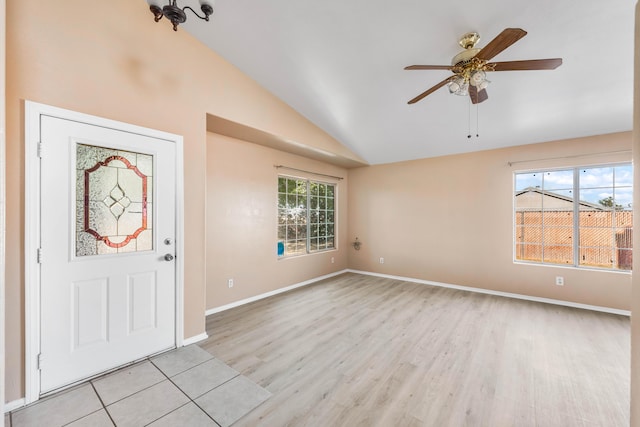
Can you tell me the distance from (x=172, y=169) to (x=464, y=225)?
180 inches

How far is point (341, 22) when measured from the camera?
232cm

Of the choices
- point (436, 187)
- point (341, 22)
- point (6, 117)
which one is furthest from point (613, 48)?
point (6, 117)

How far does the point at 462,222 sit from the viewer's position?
4.58 metres

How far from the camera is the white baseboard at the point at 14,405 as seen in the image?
1.72 meters

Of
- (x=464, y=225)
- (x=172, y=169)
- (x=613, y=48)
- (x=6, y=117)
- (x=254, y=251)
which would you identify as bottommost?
(x=254, y=251)

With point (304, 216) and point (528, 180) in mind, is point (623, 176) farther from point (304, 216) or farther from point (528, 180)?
point (304, 216)

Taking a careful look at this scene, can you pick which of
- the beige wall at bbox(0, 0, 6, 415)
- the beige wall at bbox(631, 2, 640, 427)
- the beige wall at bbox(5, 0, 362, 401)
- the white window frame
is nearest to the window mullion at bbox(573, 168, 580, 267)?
the beige wall at bbox(631, 2, 640, 427)

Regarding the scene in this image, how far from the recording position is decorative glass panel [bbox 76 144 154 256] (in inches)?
81.7

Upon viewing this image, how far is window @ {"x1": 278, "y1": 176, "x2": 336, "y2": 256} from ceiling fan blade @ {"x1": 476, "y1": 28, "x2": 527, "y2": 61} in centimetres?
328

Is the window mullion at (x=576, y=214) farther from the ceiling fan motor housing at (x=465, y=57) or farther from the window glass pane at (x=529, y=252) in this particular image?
the ceiling fan motor housing at (x=465, y=57)

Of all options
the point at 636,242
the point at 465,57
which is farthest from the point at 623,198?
the point at 636,242

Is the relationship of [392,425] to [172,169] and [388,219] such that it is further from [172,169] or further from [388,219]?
[388,219]

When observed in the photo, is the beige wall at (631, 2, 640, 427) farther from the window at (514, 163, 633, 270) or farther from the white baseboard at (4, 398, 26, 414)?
the window at (514, 163, 633, 270)

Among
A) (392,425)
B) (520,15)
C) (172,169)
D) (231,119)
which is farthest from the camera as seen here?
(231,119)
